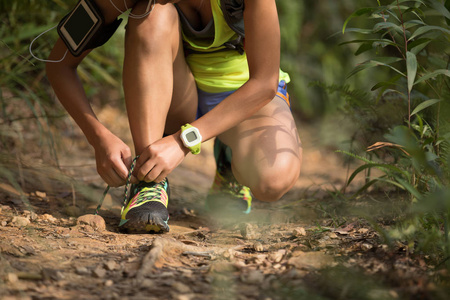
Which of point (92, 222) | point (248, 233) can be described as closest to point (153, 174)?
point (92, 222)

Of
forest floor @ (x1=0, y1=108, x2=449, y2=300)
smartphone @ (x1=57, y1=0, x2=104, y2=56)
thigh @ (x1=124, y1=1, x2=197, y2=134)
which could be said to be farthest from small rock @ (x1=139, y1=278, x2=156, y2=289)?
smartphone @ (x1=57, y1=0, x2=104, y2=56)

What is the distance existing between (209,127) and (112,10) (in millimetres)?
472

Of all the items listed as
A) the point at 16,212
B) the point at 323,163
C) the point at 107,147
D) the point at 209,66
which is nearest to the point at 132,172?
the point at 107,147

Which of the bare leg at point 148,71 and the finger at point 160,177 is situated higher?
the bare leg at point 148,71

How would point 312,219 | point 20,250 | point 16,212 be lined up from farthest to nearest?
point 312,219
point 16,212
point 20,250

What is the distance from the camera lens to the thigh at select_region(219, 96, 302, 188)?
68.6 inches

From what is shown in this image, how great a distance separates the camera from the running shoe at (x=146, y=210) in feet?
4.93

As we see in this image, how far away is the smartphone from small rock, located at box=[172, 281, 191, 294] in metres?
0.85

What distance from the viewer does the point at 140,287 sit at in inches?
39.2

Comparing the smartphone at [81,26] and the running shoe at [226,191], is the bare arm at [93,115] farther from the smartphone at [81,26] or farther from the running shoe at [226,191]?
the running shoe at [226,191]

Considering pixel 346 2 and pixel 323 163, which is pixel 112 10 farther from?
pixel 346 2

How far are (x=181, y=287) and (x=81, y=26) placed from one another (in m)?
0.91

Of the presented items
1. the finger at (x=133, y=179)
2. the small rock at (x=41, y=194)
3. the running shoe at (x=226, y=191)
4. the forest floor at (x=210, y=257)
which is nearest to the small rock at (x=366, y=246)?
the forest floor at (x=210, y=257)

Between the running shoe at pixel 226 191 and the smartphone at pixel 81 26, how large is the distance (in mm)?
784
